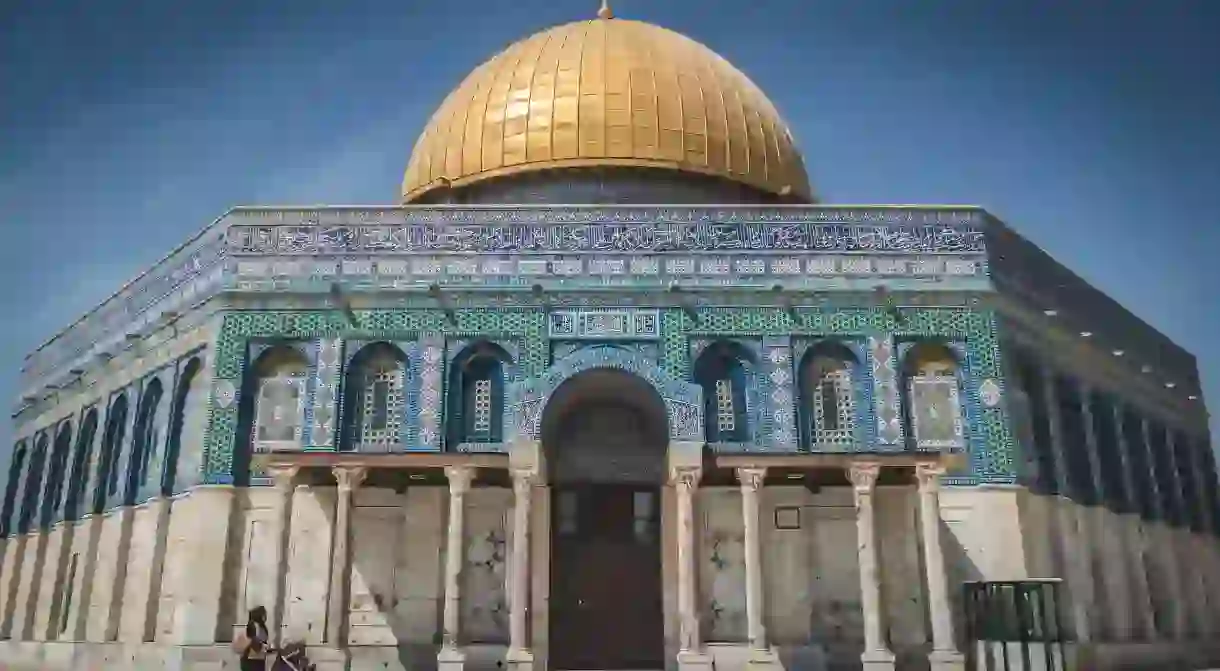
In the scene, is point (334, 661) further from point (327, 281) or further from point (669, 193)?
point (669, 193)

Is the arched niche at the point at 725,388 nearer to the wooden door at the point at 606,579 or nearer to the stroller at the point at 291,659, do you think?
the wooden door at the point at 606,579

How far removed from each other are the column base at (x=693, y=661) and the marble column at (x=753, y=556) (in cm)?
67

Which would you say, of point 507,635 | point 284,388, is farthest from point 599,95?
point 507,635

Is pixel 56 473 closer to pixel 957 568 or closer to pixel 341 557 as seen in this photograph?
pixel 341 557

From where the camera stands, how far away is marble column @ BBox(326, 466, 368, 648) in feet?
44.8

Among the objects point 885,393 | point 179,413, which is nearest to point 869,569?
point 885,393

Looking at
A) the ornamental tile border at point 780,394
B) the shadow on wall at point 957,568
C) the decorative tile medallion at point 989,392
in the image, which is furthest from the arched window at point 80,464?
the decorative tile medallion at point 989,392

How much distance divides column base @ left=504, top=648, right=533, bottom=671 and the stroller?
243cm

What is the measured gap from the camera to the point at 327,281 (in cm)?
1634

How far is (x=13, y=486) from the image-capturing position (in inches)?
960

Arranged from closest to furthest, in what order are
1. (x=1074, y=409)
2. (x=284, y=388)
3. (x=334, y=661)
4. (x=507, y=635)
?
1. (x=334, y=661)
2. (x=507, y=635)
3. (x=284, y=388)
4. (x=1074, y=409)

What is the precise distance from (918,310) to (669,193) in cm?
524

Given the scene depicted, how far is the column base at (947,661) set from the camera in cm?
1353

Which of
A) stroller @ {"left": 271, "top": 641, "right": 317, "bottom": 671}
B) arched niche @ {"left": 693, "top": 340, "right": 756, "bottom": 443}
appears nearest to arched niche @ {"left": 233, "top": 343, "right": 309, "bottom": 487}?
stroller @ {"left": 271, "top": 641, "right": 317, "bottom": 671}
